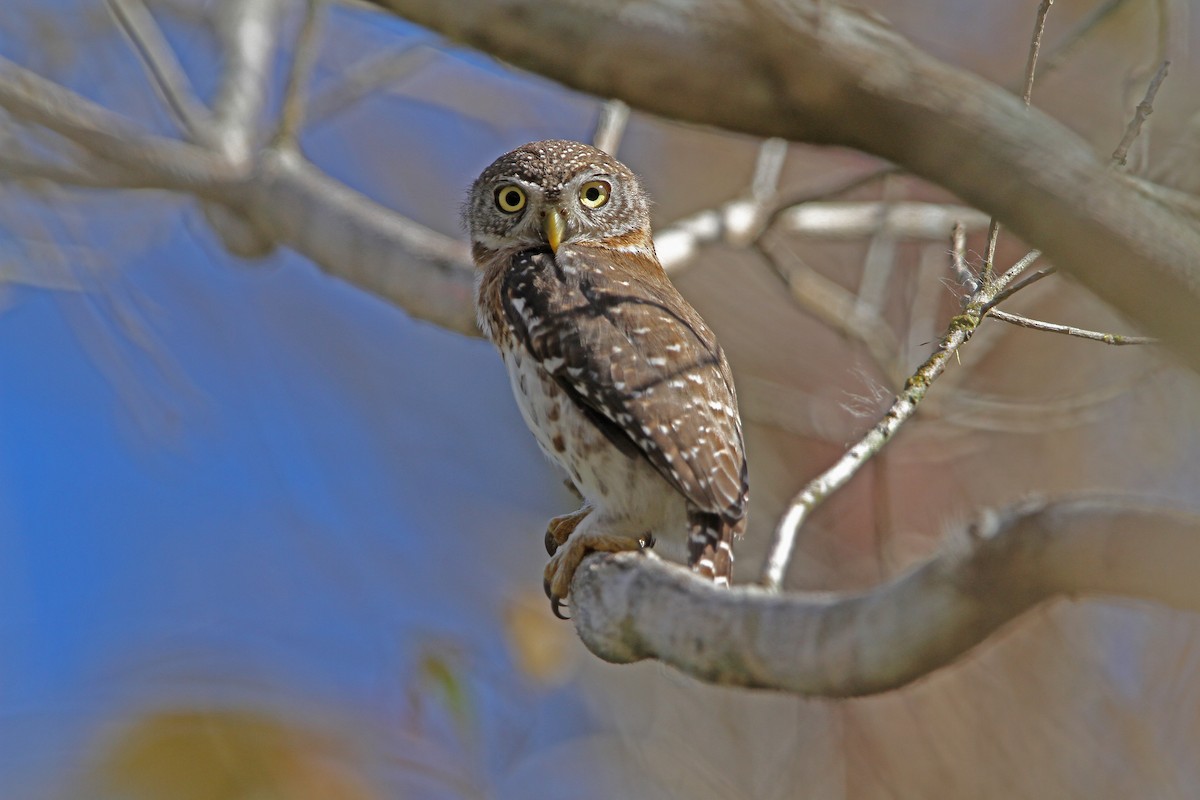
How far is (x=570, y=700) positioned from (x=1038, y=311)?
367 cm

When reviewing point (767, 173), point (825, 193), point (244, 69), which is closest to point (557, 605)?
point (825, 193)

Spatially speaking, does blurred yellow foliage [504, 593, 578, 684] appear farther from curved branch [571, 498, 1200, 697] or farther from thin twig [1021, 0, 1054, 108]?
thin twig [1021, 0, 1054, 108]

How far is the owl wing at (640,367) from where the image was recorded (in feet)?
13.6

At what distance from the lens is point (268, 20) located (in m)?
7.71

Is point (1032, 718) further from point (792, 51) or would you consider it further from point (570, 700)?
point (792, 51)

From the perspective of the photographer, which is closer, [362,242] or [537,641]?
[537,641]

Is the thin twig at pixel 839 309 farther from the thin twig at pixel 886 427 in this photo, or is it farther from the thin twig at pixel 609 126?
the thin twig at pixel 886 427

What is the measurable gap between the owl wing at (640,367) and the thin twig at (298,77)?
2.01m

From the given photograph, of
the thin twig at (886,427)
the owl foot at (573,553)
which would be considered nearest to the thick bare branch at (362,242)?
the owl foot at (573,553)

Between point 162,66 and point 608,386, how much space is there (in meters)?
3.47

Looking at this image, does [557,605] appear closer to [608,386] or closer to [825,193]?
[608,386]

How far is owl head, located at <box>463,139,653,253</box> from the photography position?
5.11 metres

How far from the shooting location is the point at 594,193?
17.2 ft

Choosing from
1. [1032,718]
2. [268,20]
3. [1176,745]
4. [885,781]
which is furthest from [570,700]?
[268,20]
